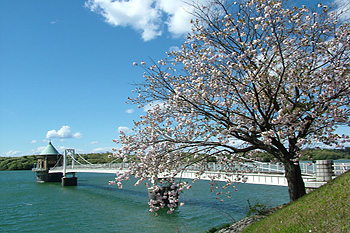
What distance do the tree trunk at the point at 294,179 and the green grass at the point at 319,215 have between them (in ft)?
2.82

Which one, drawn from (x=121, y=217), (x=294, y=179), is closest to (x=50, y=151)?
(x=121, y=217)

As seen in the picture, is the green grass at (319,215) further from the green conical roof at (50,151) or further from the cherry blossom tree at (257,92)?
the green conical roof at (50,151)

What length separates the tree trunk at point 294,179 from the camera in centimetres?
1001

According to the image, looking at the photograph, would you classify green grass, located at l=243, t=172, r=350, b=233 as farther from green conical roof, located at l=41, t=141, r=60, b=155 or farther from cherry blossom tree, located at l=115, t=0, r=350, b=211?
green conical roof, located at l=41, t=141, r=60, b=155

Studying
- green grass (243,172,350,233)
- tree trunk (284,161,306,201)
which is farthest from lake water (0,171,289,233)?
green grass (243,172,350,233)

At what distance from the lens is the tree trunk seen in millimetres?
10008

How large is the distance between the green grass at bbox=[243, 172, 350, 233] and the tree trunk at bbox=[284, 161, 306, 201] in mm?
860

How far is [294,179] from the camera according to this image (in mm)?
10148

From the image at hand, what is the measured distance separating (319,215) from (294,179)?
9.66 feet

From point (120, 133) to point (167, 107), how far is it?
198cm

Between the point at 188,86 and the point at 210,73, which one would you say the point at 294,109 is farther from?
the point at 188,86

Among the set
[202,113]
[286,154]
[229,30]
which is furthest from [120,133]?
[286,154]

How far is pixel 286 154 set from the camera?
9922 millimetres

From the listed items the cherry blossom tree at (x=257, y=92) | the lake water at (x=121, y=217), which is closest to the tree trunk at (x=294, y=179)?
the cherry blossom tree at (x=257, y=92)
